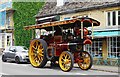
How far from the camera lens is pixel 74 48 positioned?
19438 mm

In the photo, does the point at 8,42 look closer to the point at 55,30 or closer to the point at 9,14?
the point at 9,14

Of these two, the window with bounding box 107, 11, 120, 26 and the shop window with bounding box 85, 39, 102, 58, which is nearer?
the window with bounding box 107, 11, 120, 26

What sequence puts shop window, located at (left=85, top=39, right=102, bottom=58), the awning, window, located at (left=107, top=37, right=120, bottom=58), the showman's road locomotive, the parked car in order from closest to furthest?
the showman's road locomotive < the awning < window, located at (left=107, top=37, right=120, bottom=58) < the parked car < shop window, located at (left=85, top=39, right=102, bottom=58)

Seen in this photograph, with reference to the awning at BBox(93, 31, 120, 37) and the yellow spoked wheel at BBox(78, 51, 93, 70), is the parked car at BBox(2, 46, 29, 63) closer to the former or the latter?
the awning at BBox(93, 31, 120, 37)

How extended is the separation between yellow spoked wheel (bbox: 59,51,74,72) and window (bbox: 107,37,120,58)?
23.2 feet

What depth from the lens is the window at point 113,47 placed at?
24.7 meters

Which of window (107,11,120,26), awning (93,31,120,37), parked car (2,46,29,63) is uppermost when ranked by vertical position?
window (107,11,120,26)

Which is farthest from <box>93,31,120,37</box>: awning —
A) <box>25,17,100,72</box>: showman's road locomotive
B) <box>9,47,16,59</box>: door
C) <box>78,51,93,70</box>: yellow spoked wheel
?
<box>9,47,16,59</box>: door

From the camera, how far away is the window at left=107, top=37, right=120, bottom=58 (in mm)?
24703

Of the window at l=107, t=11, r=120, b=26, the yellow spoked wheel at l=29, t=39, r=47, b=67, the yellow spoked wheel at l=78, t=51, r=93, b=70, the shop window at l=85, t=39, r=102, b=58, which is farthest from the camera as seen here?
the shop window at l=85, t=39, r=102, b=58

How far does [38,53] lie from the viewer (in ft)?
68.2

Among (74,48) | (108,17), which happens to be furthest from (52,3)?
(74,48)

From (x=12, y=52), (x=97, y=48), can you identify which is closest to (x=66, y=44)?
(x=97, y=48)

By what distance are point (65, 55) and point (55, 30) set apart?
2577mm
